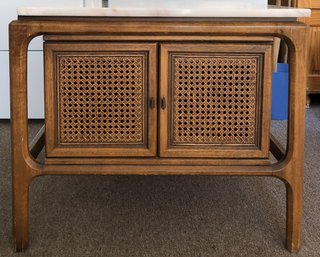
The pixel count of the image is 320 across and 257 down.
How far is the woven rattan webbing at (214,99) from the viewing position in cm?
110

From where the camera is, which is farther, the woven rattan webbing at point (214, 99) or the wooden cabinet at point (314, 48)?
the wooden cabinet at point (314, 48)

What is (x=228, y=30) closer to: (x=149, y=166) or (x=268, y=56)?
(x=268, y=56)

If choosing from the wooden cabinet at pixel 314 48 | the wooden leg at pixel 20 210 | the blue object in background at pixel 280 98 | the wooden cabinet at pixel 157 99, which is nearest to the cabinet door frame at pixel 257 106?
the wooden cabinet at pixel 157 99

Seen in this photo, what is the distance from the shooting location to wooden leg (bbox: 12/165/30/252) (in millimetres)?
1118

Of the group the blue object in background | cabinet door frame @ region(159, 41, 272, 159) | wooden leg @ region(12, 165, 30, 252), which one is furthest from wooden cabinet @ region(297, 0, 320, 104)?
wooden leg @ region(12, 165, 30, 252)

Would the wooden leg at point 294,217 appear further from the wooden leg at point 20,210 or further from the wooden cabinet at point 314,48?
the wooden cabinet at point 314,48

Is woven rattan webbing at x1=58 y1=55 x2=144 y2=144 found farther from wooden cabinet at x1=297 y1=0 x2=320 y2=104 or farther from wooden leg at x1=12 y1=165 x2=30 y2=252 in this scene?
wooden cabinet at x1=297 y1=0 x2=320 y2=104

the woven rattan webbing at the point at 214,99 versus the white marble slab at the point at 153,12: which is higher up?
the white marble slab at the point at 153,12

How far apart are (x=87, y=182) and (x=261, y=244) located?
2.00ft

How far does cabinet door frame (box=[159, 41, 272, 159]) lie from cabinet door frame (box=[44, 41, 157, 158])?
0.02 metres

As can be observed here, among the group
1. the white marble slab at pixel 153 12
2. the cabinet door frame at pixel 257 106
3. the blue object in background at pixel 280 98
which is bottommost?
the blue object in background at pixel 280 98

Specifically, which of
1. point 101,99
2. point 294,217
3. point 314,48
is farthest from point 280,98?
point 101,99

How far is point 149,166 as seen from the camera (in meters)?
1.12

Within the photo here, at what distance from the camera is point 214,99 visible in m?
1.12
